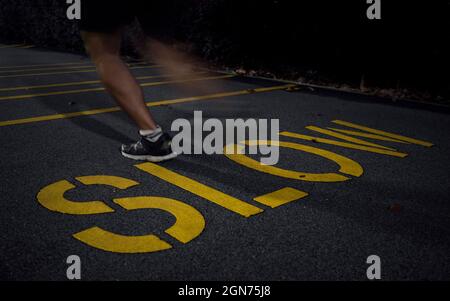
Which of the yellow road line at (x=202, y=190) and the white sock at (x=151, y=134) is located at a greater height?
the white sock at (x=151, y=134)

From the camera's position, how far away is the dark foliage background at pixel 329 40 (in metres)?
5.60

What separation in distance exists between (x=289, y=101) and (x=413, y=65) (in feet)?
7.07

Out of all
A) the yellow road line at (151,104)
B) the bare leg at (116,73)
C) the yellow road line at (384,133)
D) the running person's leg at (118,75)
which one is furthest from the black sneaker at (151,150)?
the yellow road line at (384,133)

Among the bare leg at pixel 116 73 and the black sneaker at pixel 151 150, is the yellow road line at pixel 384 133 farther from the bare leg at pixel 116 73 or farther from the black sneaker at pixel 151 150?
the bare leg at pixel 116 73

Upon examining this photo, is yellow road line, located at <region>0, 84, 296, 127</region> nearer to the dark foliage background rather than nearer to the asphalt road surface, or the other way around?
the asphalt road surface

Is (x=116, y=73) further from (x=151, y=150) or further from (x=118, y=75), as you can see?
(x=151, y=150)

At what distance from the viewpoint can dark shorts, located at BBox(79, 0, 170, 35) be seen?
2398mm

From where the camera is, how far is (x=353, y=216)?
2.16 meters

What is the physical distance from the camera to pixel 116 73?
2.68m

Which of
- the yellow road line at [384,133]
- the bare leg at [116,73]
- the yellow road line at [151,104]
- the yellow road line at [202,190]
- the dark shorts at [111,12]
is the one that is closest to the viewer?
the yellow road line at [202,190]

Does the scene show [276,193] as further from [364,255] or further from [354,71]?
[354,71]

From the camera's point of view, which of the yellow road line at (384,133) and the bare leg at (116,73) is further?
the yellow road line at (384,133)

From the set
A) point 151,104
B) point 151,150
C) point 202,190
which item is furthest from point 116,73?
point 151,104

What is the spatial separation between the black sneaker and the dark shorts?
2.66ft
